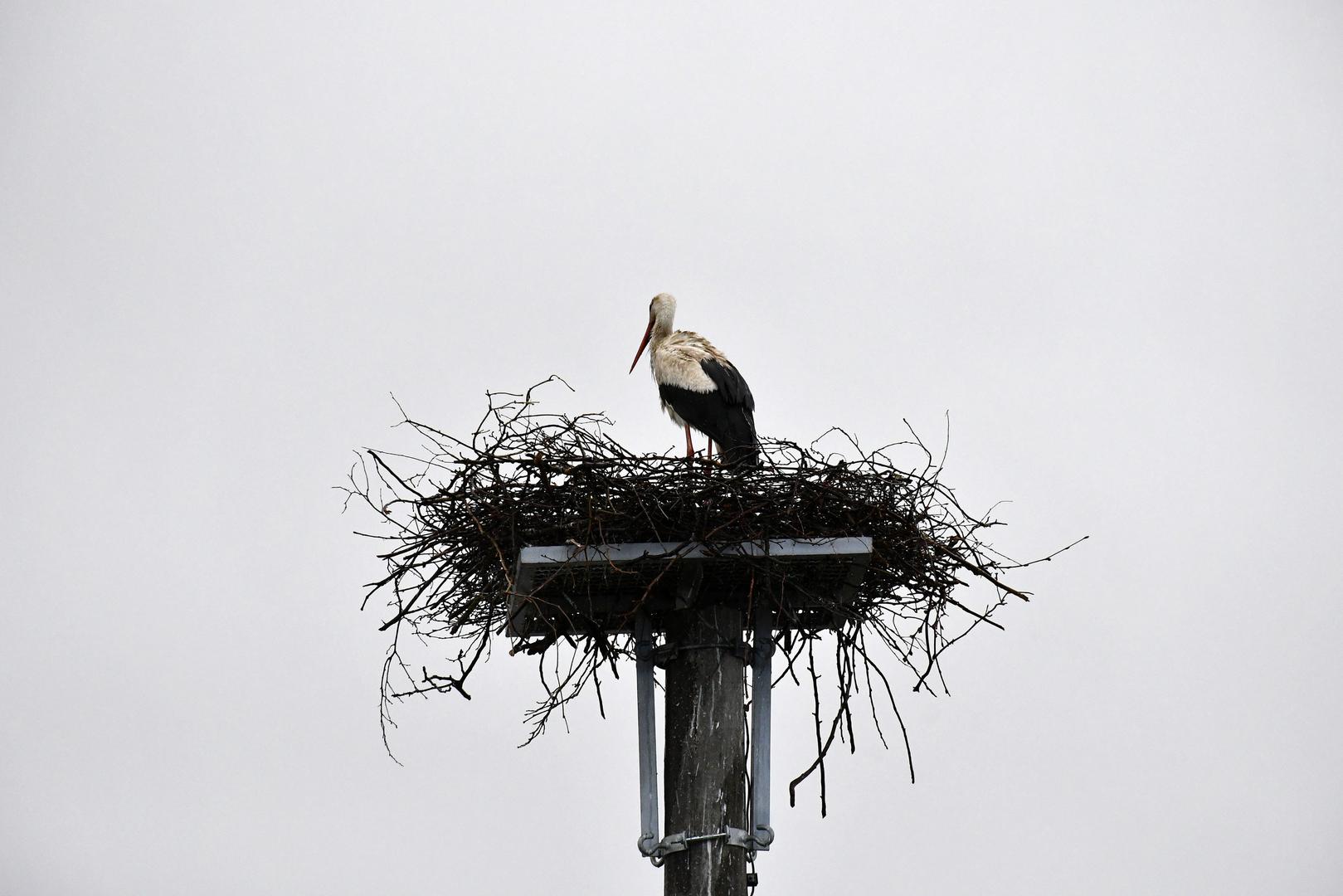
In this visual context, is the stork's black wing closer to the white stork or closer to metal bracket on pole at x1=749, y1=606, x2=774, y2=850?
the white stork

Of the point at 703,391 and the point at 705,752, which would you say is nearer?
the point at 705,752

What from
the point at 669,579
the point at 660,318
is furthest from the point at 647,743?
the point at 660,318

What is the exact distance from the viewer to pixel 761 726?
444cm

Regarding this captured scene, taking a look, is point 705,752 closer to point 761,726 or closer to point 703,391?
point 761,726

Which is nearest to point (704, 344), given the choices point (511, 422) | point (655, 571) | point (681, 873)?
point (511, 422)

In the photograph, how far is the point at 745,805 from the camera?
4.23 metres

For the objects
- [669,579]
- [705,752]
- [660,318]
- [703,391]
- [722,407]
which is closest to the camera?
[705,752]

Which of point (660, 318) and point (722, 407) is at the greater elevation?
point (660, 318)

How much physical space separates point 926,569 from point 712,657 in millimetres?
849

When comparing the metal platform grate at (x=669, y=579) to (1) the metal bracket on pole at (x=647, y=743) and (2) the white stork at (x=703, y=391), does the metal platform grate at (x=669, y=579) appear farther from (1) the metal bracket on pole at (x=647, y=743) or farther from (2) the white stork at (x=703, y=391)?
(2) the white stork at (x=703, y=391)

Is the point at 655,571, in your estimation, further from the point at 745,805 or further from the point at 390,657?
the point at 390,657

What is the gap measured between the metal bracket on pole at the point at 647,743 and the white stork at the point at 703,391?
1.72m

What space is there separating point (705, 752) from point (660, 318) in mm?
3995

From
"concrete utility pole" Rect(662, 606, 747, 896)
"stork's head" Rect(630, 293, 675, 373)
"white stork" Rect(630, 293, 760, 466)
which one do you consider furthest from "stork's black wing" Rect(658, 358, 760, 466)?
"concrete utility pole" Rect(662, 606, 747, 896)
